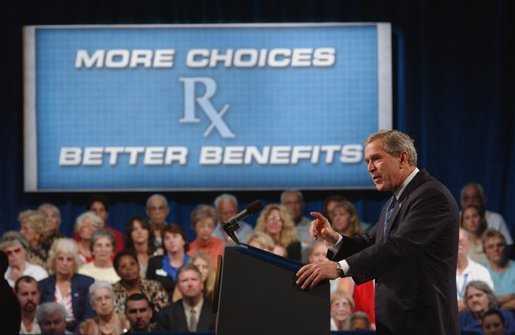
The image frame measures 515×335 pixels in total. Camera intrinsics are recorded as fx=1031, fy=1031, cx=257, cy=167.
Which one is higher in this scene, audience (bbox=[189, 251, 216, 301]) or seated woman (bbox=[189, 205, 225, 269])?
seated woman (bbox=[189, 205, 225, 269])

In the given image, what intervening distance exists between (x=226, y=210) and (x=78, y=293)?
4.68ft

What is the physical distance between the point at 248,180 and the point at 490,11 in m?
2.46

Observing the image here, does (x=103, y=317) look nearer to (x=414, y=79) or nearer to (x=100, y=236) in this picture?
(x=100, y=236)

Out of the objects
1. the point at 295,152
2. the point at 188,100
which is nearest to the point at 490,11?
the point at 295,152

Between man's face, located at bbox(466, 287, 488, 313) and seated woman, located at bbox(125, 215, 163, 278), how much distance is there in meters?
2.04

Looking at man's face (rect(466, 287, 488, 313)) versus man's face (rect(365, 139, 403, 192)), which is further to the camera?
man's face (rect(466, 287, 488, 313))

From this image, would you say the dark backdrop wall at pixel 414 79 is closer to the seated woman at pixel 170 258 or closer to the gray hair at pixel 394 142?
the seated woman at pixel 170 258

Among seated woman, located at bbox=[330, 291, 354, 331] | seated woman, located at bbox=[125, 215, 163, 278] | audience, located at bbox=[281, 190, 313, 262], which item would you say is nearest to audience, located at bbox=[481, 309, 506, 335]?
seated woman, located at bbox=[330, 291, 354, 331]

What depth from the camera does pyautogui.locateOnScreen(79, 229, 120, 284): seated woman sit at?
661cm

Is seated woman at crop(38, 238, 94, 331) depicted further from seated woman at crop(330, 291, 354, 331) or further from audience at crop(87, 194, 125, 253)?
seated woman at crop(330, 291, 354, 331)

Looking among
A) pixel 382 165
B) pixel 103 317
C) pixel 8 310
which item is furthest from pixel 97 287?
pixel 382 165

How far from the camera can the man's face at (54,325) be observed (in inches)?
228

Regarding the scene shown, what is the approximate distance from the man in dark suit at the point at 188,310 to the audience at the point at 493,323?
60.4 inches

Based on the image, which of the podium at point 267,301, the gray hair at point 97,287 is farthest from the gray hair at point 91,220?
the podium at point 267,301
